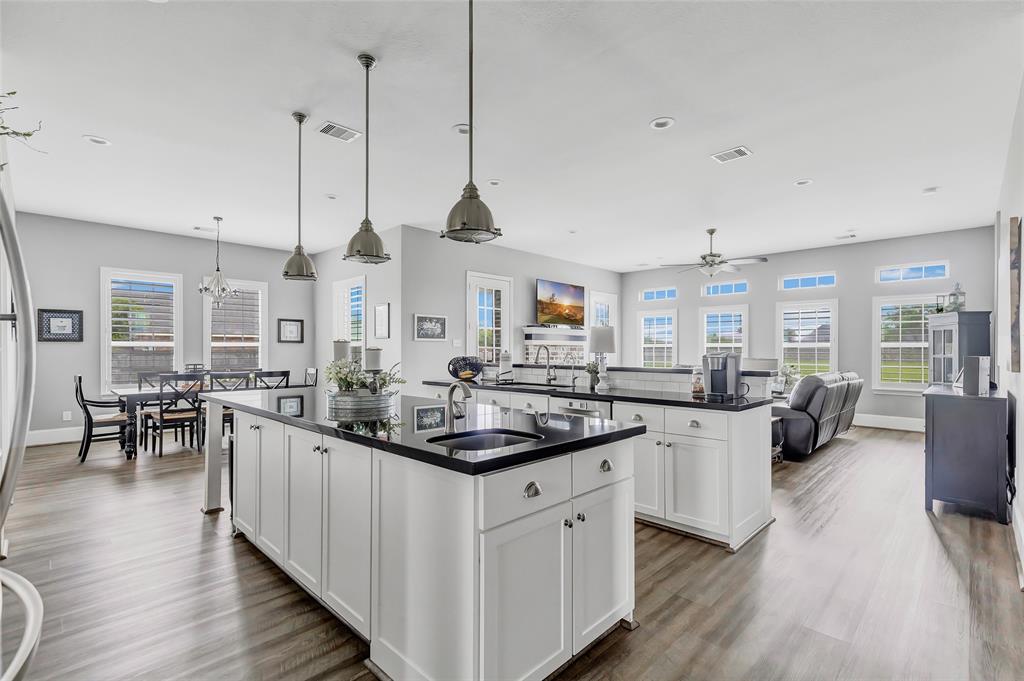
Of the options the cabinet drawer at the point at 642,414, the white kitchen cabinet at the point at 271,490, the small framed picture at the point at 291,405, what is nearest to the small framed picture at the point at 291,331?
the small framed picture at the point at 291,405

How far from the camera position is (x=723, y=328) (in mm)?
9492

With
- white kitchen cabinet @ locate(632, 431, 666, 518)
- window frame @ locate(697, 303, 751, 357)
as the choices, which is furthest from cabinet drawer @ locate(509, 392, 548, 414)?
window frame @ locate(697, 303, 751, 357)

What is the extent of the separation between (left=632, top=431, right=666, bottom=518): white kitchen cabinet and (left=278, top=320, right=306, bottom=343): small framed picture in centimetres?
657

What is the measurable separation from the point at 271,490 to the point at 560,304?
6859 millimetres

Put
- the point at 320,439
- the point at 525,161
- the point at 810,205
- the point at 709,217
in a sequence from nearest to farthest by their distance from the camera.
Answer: the point at 320,439, the point at 525,161, the point at 810,205, the point at 709,217

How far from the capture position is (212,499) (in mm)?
3838

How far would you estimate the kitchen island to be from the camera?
1724 millimetres

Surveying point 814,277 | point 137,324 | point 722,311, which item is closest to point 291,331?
point 137,324

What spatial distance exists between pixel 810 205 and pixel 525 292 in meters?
4.27

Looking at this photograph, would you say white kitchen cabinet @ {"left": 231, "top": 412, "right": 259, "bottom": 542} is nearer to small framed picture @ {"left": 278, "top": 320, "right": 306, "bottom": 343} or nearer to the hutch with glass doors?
small framed picture @ {"left": 278, "top": 320, "right": 306, "bottom": 343}

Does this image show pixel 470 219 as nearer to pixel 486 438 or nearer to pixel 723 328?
pixel 486 438

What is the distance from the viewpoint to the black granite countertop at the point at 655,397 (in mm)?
3195

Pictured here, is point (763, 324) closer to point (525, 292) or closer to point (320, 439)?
point (525, 292)

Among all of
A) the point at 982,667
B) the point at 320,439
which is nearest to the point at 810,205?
the point at 982,667
